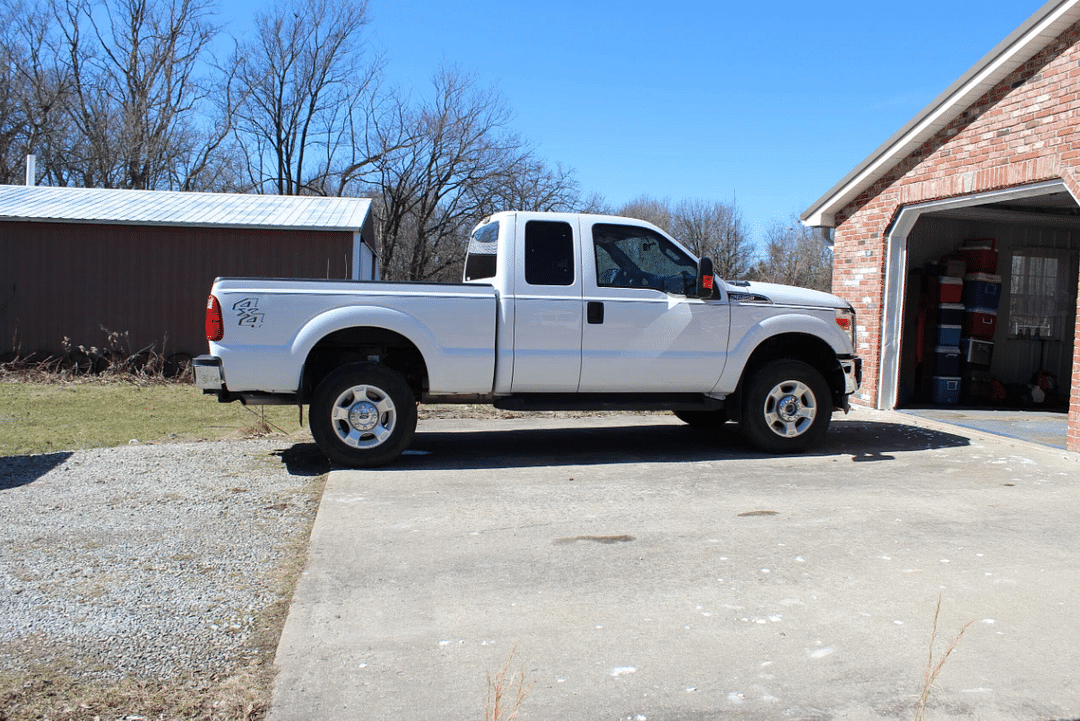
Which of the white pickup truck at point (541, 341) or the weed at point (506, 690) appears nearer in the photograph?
the weed at point (506, 690)

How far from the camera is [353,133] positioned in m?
35.5

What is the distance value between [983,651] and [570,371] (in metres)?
4.23

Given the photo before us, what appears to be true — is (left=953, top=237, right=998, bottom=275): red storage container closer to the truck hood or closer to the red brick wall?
the red brick wall

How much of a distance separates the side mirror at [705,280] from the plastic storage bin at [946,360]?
611 centimetres

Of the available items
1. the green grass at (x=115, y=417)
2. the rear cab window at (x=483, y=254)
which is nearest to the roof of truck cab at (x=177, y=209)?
the green grass at (x=115, y=417)

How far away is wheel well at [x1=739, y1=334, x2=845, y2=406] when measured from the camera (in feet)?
25.8

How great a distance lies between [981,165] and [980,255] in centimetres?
337

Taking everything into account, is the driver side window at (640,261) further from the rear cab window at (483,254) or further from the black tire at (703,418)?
the black tire at (703,418)

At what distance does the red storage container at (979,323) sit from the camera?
12.0 m

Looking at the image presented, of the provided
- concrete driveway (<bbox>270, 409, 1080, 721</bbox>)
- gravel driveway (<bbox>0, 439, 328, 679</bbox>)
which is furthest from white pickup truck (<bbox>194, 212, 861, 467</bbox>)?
gravel driveway (<bbox>0, 439, 328, 679</bbox>)

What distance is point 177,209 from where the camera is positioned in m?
16.4

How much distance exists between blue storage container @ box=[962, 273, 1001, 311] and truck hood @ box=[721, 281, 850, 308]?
519 cm

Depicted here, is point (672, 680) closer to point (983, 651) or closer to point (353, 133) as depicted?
point (983, 651)

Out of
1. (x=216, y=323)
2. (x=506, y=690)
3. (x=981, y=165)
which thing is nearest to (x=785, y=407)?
(x=981, y=165)
